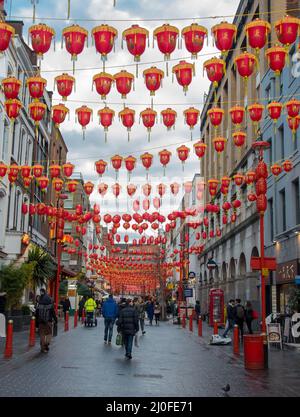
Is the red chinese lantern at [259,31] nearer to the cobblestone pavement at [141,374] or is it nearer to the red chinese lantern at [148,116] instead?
the red chinese lantern at [148,116]

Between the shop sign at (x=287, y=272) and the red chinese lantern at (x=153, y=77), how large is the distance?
41.3 ft

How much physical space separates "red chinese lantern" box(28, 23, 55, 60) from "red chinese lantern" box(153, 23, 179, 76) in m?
2.68

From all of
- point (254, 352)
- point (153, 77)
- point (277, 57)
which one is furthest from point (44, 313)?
point (277, 57)

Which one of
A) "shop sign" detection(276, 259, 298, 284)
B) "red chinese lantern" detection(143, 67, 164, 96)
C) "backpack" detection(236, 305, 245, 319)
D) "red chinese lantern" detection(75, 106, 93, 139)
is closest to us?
"red chinese lantern" detection(143, 67, 164, 96)

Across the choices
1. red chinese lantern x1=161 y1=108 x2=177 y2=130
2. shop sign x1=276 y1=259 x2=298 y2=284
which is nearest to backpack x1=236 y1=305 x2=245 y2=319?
shop sign x1=276 y1=259 x2=298 y2=284

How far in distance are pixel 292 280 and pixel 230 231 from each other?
16243 mm

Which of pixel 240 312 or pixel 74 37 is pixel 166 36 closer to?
pixel 74 37

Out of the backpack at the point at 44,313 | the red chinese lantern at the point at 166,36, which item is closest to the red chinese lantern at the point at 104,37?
the red chinese lantern at the point at 166,36

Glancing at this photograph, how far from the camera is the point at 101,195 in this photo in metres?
30.7

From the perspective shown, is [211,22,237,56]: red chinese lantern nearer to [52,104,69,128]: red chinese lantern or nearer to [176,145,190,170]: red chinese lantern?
[52,104,69,128]: red chinese lantern

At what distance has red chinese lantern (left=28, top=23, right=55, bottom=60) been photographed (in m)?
14.1

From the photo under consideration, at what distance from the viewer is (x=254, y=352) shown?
1542 centimetres
